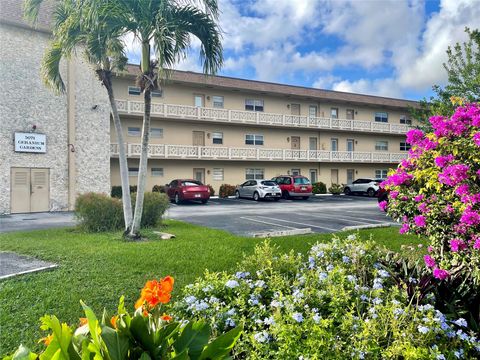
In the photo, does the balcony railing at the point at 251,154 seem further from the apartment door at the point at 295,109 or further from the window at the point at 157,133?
the apartment door at the point at 295,109

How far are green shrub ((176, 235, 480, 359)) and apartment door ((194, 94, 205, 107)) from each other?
26.5 m

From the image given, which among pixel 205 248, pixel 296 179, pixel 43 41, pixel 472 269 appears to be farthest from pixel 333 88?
pixel 472 269

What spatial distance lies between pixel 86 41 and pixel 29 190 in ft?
40.5

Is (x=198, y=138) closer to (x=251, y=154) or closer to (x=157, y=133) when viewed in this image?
(x=157, y=133)

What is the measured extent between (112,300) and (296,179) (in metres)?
22.8

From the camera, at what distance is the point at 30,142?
18.8 meters

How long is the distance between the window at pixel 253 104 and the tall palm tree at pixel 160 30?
2087 centimetres

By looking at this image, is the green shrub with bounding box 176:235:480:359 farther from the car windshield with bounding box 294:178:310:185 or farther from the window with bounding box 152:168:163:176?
the window with bounding box 152:168:163:176

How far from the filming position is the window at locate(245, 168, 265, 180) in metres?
31.4

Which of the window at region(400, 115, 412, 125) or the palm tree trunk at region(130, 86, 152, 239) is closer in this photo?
the palm tree trunk at region(130, 86, 152, 239)

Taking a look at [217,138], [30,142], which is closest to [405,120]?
[217,138]

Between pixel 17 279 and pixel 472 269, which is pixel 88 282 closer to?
pixel 17 279

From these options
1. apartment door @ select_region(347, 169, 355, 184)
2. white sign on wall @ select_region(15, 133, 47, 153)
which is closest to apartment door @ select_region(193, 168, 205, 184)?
white sign on wall @ select_region(15, 133, 47, 153)

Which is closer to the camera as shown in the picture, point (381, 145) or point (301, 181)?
point (301, 181)
